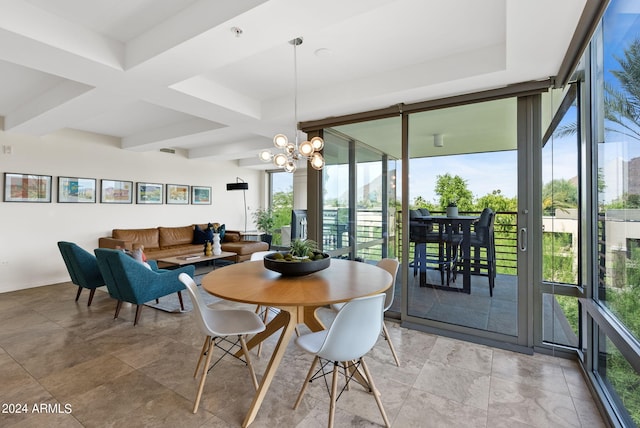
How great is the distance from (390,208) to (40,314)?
4.38 meters

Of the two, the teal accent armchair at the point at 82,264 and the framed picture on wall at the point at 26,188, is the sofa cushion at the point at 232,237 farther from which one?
the teal accent armchair at the point at 82,264

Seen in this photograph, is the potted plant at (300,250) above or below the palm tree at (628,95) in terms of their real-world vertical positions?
below

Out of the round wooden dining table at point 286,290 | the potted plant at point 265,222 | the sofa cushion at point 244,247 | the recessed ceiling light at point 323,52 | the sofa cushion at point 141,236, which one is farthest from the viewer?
the potted plant at point 265,222

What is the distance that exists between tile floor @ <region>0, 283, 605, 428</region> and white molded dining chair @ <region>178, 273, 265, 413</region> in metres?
0.20

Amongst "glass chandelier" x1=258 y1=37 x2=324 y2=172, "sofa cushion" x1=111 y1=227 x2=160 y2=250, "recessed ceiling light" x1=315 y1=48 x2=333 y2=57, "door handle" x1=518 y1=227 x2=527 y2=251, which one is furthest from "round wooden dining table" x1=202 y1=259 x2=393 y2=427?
"sofa cushion" x1=111 y1=227 x2=160 y2=250

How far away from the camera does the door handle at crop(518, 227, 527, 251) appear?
277cm

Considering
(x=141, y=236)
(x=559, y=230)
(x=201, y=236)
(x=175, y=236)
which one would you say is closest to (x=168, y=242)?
(x=175, y=236)

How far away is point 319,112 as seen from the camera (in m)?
3.56

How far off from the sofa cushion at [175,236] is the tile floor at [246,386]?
3.33 metres

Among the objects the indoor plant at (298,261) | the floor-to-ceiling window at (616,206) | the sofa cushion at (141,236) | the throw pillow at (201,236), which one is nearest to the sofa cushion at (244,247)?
the throw pillow at (201,236)

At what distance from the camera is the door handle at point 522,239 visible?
277cm

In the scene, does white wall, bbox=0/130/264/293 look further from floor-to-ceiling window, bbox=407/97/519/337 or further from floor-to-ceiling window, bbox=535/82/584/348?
floor-to-ceiling window, bbox=535/82/584/348

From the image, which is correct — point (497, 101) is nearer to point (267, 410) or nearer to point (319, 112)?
point (319, 112)

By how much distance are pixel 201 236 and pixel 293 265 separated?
530cm
